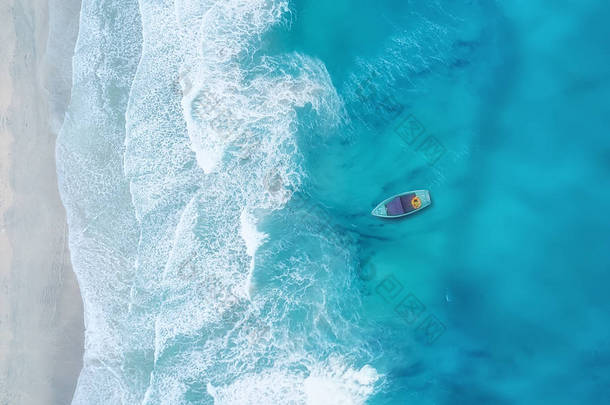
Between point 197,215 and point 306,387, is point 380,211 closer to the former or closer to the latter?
point 197,215

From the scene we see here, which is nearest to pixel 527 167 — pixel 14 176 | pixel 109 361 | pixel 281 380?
pixel 281 380

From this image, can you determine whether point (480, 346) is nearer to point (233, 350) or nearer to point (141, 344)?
point (233, 350)

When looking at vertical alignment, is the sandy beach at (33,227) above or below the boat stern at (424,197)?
below

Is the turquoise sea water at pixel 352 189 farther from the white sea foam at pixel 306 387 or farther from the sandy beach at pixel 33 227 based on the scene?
the sandy beach at pixel 33 227

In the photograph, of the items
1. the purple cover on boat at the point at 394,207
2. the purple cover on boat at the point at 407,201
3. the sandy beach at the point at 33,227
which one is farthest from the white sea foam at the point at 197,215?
the purple cover on boat at the point at 407,201

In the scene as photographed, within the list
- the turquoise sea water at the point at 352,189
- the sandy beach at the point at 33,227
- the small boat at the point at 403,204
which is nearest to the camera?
the turquoise sea water at the point at 352,189

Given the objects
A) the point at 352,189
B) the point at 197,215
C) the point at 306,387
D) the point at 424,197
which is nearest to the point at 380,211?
the point at 352,189

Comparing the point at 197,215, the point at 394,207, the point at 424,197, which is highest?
the point at 424,197

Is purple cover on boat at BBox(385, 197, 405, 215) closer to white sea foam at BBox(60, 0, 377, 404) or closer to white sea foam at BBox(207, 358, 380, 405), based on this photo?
white sea foam at BBox(60, 0, 377, 404)
